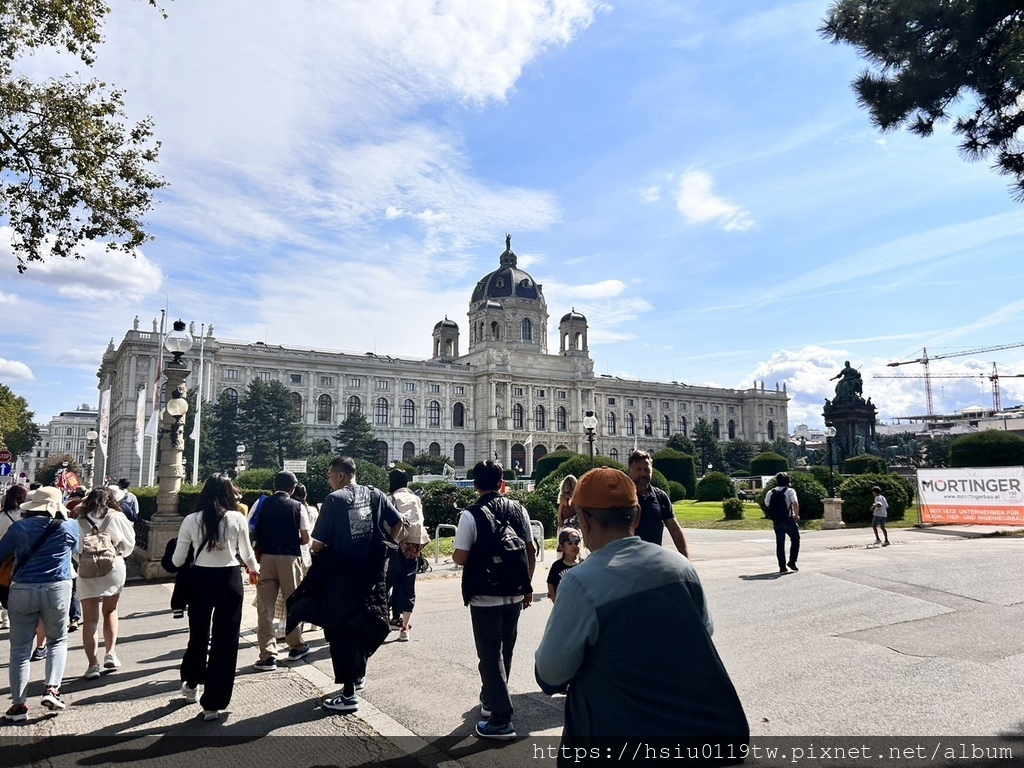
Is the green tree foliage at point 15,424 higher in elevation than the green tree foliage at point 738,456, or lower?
higher

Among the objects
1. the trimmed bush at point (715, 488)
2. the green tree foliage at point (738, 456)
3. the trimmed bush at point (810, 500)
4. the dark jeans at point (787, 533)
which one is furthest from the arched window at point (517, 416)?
the dark jeans at point (787, 533)

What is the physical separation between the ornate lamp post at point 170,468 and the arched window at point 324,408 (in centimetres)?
6196

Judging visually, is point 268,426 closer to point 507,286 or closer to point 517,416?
point 517,416

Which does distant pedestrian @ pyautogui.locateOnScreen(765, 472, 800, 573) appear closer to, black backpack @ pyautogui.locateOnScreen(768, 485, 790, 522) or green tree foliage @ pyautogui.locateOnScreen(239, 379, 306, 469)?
black backpack @ pyautogui.locateOnScreen(768, 485, 790, 522)

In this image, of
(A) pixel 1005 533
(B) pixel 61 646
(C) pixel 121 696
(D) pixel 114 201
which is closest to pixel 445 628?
(C) pixel 121 696

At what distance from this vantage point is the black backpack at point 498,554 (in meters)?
4.65

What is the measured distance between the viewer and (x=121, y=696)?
5523 millimetres

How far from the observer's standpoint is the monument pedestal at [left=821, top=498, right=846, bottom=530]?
20.8 m

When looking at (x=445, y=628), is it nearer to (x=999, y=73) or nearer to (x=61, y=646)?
(x=61, y=646)

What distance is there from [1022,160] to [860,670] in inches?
215

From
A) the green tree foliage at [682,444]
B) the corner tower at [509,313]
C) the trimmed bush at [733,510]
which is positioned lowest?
the trimmed bush at [733,510]

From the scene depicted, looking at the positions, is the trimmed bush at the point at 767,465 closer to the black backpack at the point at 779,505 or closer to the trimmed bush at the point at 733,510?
the trimmed bush at the point at 733,510

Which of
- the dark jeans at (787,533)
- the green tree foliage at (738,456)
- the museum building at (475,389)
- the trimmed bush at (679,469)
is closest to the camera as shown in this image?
the dark jeans at (787,533)

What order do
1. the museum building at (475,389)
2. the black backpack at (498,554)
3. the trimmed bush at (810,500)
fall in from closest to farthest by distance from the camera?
the black backpack at (498,554) → the trimmed bush at (810,500) → the museum building at (475,389)
